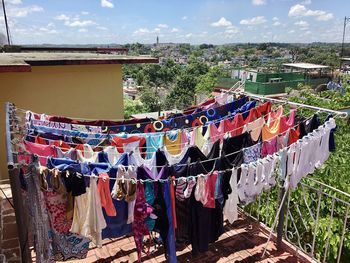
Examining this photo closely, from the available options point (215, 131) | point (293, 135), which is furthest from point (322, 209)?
point (215, 131)

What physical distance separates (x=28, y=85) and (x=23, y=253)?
432cm

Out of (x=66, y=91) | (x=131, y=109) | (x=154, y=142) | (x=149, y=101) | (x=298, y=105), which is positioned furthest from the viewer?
(x=149, y=101)

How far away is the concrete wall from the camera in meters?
5.56

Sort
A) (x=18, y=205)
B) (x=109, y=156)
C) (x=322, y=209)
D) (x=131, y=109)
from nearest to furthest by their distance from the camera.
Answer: (x=18, y=205)
(x=109, y=156)
(x=322, y=209)
(x=131, y=109)

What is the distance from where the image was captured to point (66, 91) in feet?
19.6

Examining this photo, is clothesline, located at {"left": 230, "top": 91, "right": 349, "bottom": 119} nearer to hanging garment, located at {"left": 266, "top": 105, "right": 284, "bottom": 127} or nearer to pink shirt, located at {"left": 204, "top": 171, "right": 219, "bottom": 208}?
hanging garment, located at {"left": 266, "top": 105, "right": 284, "bottom": 127}

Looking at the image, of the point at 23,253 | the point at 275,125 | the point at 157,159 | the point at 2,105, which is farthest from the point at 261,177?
the point at 2,105

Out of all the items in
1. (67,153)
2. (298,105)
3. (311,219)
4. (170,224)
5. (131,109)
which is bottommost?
(131,109)

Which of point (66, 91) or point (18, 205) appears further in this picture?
point (66, 91)

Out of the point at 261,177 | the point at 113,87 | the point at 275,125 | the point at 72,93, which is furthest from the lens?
the point at 113,87

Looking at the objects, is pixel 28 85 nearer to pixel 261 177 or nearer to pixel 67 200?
pixel 67 200

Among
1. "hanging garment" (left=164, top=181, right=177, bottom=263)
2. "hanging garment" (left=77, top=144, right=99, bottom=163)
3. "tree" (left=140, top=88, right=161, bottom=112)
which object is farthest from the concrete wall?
"tree" (left=140, top=88, right=161, bottom=112)

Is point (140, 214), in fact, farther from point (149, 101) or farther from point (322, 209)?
point (149, 101)

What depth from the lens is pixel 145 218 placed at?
9.10 ft
